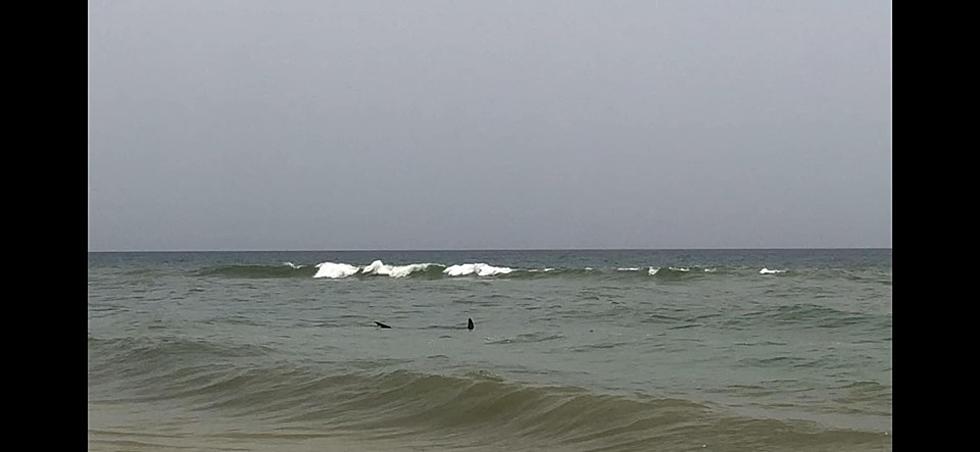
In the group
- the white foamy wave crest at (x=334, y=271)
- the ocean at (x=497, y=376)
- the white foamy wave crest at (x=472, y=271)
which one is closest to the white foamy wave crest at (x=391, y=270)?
the white foamy wave crest at (x=334, y=271)

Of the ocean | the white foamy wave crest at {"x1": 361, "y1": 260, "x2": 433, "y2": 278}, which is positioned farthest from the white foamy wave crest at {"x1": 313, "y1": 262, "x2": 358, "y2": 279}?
the ocean

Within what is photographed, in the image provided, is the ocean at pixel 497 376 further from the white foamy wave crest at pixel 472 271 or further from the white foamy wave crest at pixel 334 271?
the white foamy wave crest at pixel 334 271

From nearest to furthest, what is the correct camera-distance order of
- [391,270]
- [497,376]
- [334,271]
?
[497,376] < [391,270] < [334,271]

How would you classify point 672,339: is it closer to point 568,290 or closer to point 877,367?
point 877,367

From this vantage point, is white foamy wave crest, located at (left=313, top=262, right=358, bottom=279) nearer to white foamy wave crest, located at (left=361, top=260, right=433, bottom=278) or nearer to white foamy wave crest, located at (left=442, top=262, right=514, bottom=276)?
white foamy wave crest, located at (left=361, top=260, right=433, bottom=278)

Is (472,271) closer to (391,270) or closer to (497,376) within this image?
(391,270)

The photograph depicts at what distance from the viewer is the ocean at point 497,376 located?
19.4ft

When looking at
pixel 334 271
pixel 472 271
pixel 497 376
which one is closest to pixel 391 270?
pixel 334 271

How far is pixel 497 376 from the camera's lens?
26.2 feet
